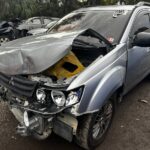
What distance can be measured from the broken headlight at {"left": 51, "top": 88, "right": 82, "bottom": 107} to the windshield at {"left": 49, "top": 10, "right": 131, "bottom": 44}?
4.66 ft

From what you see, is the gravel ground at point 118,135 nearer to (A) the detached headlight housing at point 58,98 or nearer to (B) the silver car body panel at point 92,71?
(B) the silver car body panel at point 92,71

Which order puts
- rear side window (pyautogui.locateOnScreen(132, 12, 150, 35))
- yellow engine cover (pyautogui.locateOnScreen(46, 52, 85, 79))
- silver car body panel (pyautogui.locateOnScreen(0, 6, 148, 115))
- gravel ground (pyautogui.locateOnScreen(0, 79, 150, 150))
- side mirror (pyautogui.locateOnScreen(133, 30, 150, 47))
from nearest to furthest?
silver car body panel (pyautogui.locateOnScreen(0, 6, 148, 115)) → yellow engine cover (pyautogui.locateOnScreen(46, 52, 85, 79)) → gravel ground (pyautogui.locateOnScreen(0, 79, 150, 150)) → side mirror (pyautogui.locateOnScreen(133, 30, 150, 47)) → rear side window (pyautogui.locateOnScreen(132, 12, 150, 35))

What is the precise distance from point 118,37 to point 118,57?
0.47m

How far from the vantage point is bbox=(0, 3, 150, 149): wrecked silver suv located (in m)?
3.15

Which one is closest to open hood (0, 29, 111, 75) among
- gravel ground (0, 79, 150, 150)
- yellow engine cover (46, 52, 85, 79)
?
yellow engine cover (46, 52, 85, 79)

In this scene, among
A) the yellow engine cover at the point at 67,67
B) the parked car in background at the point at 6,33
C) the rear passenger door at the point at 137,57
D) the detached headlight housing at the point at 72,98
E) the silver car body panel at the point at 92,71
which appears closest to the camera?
the detached headlight housing at the point at 72,98

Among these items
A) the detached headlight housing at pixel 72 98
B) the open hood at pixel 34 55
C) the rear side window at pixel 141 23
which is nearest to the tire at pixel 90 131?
the detached headlight housing at pixel 72 98

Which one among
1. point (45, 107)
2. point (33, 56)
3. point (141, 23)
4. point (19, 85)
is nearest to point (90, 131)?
point (45, 107)

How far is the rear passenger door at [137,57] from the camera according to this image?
14.3 feet

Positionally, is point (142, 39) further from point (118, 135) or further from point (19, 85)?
point (19, 85)

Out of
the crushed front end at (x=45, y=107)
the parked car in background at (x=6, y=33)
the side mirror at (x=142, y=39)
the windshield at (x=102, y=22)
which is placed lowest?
the parked car in background at (x=6, y=33)

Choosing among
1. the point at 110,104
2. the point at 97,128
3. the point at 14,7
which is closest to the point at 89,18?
the point at 110,104

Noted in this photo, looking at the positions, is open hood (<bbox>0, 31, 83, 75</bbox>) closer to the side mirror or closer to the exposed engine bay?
the exposed engine bay

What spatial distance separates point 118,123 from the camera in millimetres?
4434
